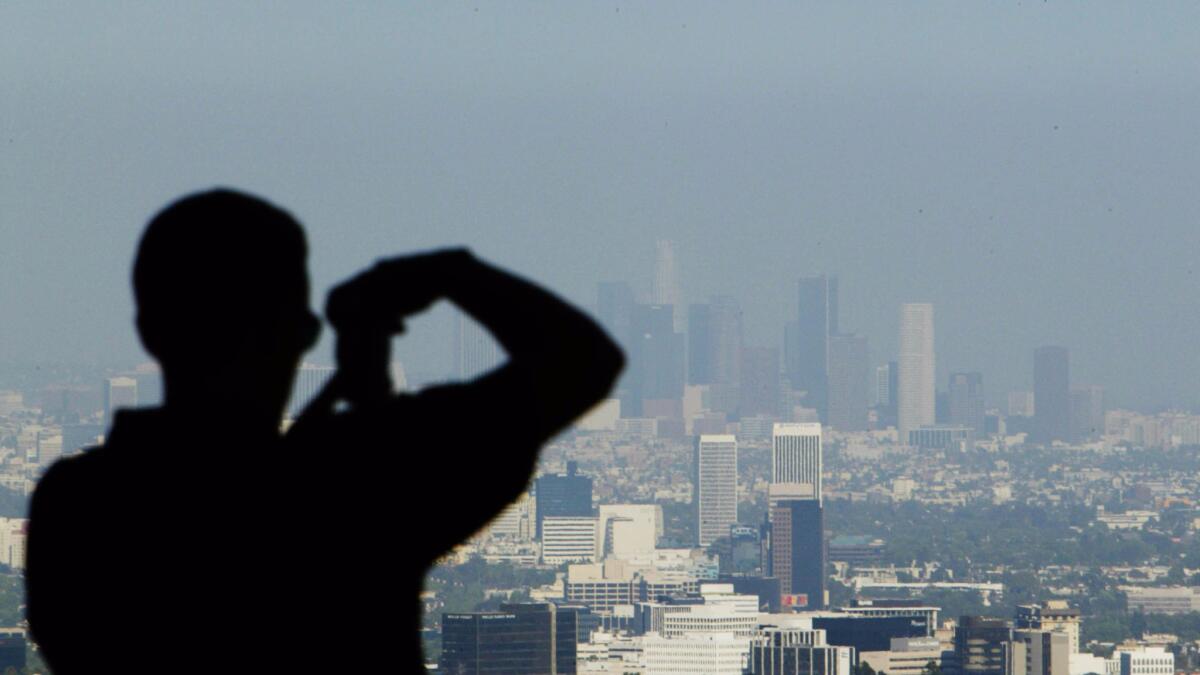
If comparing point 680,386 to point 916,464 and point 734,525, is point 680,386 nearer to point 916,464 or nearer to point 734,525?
point 916,464

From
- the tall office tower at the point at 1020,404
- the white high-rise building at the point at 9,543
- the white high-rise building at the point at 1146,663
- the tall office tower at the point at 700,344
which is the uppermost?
the tall office tower at the point at 700,344

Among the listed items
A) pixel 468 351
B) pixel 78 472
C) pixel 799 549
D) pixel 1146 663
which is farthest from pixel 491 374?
pixel 468 351

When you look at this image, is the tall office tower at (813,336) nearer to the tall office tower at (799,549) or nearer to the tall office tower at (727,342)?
the tall office tower at (727,342)

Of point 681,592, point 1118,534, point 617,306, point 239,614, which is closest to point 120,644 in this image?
point 239,614

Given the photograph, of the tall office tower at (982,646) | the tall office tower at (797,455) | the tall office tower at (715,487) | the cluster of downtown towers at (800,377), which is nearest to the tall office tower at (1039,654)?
the tall office tower at (982,646)

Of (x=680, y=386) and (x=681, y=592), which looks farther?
(x=680, y=386)
